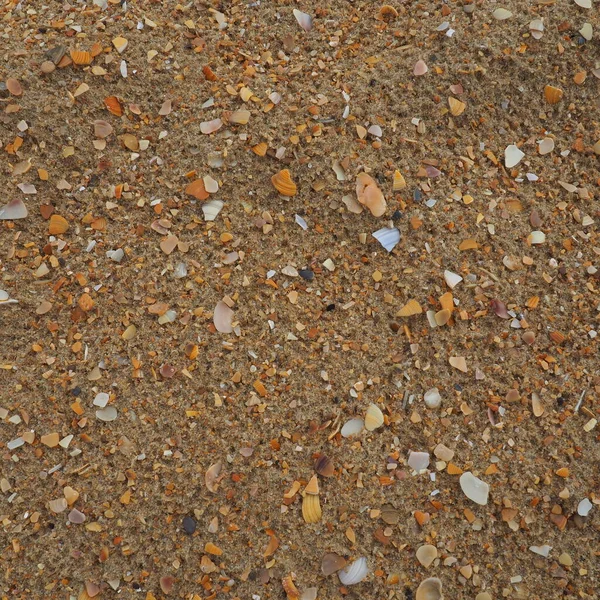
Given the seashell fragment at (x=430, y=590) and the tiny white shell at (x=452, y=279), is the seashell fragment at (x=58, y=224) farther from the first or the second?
the seashell fragment at (x=430, y=590)

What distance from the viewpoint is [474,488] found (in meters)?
0.96

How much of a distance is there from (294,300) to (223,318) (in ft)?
0.37

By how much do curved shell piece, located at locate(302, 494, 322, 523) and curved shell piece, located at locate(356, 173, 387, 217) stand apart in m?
0.45

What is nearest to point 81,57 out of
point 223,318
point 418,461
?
point 223,318

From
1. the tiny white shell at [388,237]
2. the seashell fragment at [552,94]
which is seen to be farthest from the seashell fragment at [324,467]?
the seashell fragment at [552,94]

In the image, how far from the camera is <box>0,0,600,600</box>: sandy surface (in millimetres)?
950

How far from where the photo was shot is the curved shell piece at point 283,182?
1.04m

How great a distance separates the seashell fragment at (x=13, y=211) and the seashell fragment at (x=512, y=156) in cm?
80

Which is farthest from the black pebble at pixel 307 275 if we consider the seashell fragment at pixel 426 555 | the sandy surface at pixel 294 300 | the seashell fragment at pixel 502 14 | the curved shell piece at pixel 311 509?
the seashell fragment at pixel 502 14

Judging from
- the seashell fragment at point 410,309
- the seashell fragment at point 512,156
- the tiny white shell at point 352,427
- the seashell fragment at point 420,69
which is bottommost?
the tiny white shell at point 352,427

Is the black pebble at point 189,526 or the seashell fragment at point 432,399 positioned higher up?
the seashell fragment at point 432,399

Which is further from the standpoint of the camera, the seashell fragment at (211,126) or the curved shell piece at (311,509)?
the seashell fragment at (211,126)

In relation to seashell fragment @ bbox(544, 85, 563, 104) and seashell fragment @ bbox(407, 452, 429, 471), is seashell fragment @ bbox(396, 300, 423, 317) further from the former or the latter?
seashell fragment @ bbox(544, 85, 563, 104)

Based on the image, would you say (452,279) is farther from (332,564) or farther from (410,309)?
(332,564)
